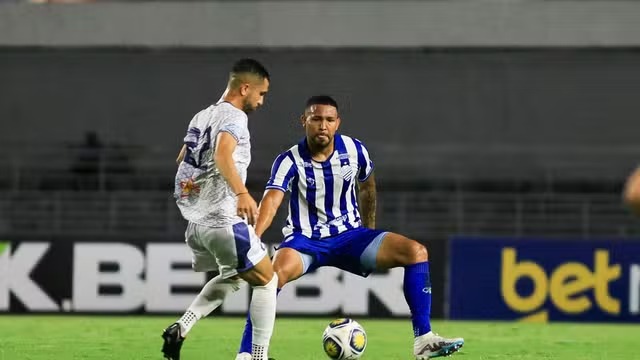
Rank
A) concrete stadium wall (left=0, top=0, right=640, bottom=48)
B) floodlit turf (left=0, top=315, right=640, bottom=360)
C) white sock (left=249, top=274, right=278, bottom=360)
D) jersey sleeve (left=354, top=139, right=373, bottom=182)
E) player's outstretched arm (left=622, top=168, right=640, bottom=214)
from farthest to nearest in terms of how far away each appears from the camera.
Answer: concrete stadium wall (left=0, top=0, right=640, bottom=48) → floodlit turf (left=0, top=315, right=640, bottom=360) → jersey sleeve (left=354, top=139, right=373, bottom=182) → white sock (left=249, top=274, right=278, bottom=360) → player's outstretched arm (left=622, top=168, right=640, bottom=214)

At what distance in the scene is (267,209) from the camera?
8.87 metres

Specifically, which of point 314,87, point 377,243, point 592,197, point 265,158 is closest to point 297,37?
point 314,87

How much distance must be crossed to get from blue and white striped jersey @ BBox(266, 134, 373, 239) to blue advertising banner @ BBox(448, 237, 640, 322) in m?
6.15

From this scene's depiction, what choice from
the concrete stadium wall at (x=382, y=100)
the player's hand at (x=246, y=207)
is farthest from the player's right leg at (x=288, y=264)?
the concrete stadium wall at (x=382, y=100)

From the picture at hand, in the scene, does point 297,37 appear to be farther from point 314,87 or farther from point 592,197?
point 592,197

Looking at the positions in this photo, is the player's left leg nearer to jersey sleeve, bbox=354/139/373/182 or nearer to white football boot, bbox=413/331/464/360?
white football boot, bbox=413/331/464/360

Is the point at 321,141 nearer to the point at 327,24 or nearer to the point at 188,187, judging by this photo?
the point at 188,187

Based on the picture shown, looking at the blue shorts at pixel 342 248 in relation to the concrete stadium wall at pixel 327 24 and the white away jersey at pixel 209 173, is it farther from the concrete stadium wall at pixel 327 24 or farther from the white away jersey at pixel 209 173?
the concrete stadium wall at pixel 327 24

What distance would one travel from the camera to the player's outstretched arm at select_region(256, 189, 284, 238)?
28.9 feet

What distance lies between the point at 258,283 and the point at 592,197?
33.5 feet

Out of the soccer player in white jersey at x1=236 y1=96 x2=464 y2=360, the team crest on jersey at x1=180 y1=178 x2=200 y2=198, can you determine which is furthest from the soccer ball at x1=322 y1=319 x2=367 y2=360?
the team crest on jersey at x1=180 y1=178 x2=200 y2=198

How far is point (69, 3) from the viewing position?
19.5 m

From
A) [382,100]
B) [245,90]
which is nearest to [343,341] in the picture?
[245,90]

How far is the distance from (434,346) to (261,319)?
1.15 meters
